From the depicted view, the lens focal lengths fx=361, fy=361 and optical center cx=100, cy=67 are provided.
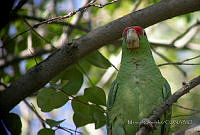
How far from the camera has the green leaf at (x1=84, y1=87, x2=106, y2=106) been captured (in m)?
2.84

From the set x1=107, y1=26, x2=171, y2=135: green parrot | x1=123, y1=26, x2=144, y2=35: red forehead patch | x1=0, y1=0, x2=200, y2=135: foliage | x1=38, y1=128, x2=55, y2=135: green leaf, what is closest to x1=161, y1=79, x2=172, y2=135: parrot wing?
x1=107, y1=26, x2=171, y2=135: green parrot

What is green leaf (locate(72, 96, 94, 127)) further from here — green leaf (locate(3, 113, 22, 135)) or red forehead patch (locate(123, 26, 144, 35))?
red forehead patch (locate(123, 26, 144, 35))

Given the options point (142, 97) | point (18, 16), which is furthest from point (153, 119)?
point (18, 16)

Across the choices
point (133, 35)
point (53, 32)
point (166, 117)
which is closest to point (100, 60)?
point (133, 35)

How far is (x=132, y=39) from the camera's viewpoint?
2869mm

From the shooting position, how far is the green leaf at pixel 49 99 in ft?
9.03

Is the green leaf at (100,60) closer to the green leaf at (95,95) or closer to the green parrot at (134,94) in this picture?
the green parrot at (134,94)

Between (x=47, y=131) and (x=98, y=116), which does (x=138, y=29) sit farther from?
(x=47, y=131)

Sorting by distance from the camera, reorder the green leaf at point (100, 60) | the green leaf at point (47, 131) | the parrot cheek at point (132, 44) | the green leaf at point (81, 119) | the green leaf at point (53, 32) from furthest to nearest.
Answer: the green leaf at point (53, 32)
the green leaf at point (100, 60)
the parrot cheek at point (132, 44)
the green leaf at point (81, 119)
the green leaf at point (47, 131)

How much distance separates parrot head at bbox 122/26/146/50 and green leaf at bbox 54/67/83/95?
494 mm

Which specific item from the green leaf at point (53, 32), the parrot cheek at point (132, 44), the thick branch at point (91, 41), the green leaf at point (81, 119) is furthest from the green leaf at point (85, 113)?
the green leaf at point (53, 32)

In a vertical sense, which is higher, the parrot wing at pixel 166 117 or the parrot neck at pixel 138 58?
the parrot neck at pixel 138 58

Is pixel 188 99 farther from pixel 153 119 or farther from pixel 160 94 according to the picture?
pixel 153 119

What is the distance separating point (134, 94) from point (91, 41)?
1.72 feet
